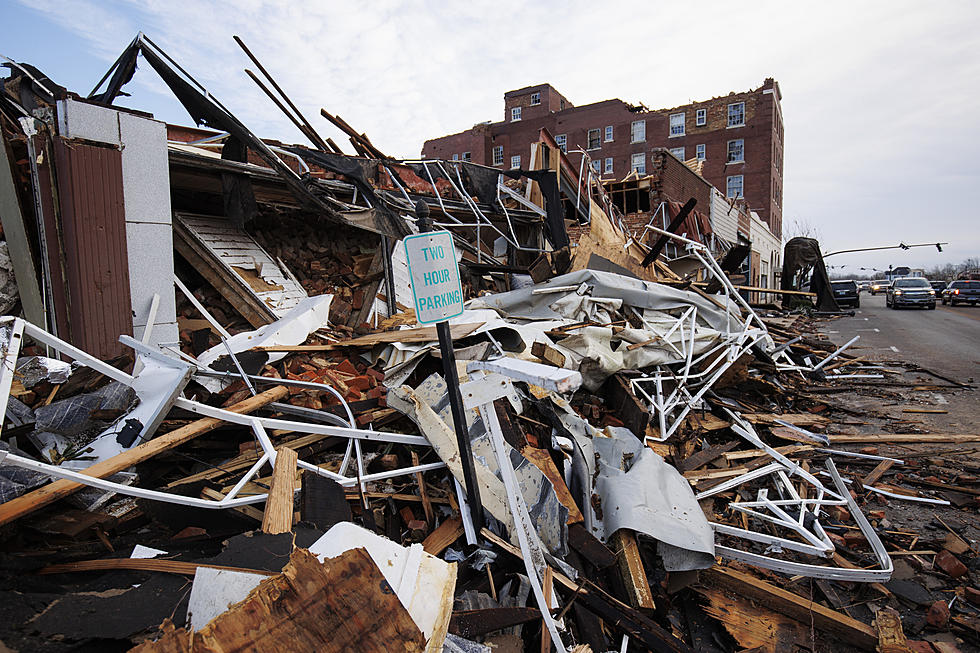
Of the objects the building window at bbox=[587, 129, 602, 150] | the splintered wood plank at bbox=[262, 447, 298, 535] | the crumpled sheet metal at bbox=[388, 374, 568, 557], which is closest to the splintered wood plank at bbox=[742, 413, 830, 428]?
the crumpled sheet metal at bbox=[388, 374, 568, 557]

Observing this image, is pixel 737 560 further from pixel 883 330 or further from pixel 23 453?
pixel 883 330

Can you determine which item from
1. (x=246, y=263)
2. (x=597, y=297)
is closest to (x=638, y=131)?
(x=597, y=297)

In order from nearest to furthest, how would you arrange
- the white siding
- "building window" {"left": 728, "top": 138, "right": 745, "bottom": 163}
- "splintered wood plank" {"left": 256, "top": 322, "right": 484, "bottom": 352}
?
"splintered wood plank" {"left": 256, "top": 322, "right": 484, "bottom": 352} → the white siding → "building window" {"left": 728, "top": 138, "right": 745, "bottom": 163}

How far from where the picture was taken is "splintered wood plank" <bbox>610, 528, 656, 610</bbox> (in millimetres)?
2723

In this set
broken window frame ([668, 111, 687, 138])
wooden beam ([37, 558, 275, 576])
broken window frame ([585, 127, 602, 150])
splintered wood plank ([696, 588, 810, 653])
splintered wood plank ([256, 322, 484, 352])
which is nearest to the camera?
wooden beam ([37, 558, 275, 576])

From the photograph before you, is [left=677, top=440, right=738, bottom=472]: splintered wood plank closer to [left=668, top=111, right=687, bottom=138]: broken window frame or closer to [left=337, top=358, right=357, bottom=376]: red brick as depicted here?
[left=337, top=358, right=357, bottom=376]: red brick

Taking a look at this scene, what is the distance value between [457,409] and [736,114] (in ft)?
152

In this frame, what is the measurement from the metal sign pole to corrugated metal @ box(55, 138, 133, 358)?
135 inches

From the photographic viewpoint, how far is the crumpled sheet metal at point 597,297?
6.54m

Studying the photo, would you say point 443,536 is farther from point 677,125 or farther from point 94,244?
point 677,125

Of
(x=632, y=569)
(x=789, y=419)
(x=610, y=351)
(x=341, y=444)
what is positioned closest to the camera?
(x=632, y=569)

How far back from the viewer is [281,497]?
8.27ft

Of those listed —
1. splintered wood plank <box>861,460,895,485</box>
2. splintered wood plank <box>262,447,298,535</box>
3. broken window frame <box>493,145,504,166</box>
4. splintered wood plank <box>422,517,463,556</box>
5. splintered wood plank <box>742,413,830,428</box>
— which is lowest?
splintered wood plank <box>861,460,895,485</box>

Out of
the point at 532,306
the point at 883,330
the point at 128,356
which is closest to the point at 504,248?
the point at 532,306
